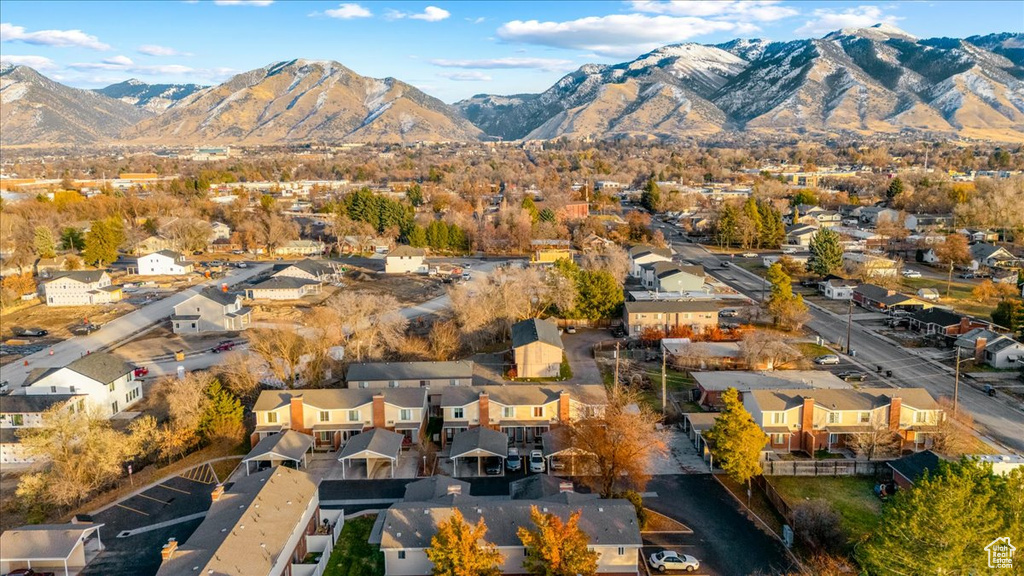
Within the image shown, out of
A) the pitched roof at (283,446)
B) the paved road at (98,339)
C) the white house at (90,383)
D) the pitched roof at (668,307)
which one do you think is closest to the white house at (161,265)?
the paved road at (98,339)

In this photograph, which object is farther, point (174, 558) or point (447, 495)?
point (447, 495)

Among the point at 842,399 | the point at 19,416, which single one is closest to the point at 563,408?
the point at 842,399

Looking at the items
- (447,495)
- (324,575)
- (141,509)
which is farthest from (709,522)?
(141,509)

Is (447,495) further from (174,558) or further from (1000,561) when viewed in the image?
(1000,561)

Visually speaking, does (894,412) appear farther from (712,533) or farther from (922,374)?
(712,533)

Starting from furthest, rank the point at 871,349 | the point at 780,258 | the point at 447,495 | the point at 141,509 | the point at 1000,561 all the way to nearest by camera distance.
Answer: the point at 780,258 → the point at 871,349 → the point at 141,509 → the point at 447,495 → the point at 1000,561

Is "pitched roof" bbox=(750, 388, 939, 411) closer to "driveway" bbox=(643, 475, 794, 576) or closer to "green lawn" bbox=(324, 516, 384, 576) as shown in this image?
"driveway" bbox=(643, 475, 794, 576)

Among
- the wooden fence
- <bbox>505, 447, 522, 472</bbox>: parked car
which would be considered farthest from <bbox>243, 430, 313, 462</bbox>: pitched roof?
the wooden fence
